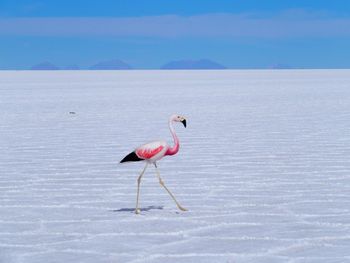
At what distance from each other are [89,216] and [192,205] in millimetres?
678

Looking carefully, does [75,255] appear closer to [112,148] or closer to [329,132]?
[112,148]

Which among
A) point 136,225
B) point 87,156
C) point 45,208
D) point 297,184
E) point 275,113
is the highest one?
point 275,113

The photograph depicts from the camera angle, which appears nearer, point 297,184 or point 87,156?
point 297,184

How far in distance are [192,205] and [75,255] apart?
132cm

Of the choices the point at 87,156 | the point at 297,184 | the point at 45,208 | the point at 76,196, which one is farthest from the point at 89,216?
the point at 87,156

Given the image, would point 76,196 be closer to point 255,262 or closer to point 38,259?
point 38,259

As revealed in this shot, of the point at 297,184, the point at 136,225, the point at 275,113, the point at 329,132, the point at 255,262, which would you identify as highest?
the point at 275,113

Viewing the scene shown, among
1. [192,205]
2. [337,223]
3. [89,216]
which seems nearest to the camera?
[337,223]

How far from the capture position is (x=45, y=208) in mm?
4684

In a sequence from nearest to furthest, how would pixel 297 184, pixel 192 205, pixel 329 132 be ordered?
pixel 192 205, pixel 297 184, pixel 329 132

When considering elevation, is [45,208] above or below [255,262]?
above

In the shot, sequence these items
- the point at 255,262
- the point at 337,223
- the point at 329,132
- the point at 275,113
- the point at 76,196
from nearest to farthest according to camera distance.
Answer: the point at 255,262, the point at 337,223, the point at 76,196, the point at 329,132, the point at 275,113

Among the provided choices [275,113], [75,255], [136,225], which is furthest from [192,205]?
[275,113]

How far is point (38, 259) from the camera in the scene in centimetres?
349
